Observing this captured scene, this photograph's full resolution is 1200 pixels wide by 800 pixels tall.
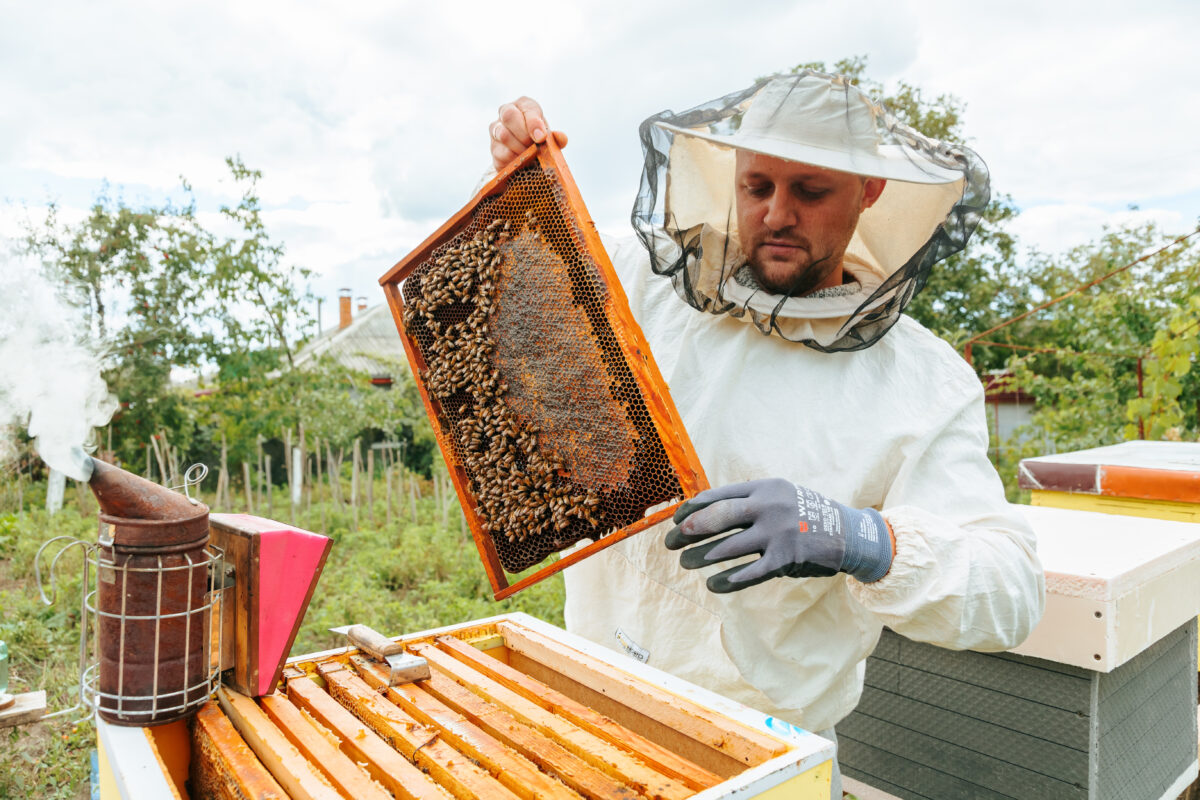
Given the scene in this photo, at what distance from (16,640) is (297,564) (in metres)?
5.01

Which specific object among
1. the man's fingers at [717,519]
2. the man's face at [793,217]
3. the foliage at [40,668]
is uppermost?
the man's face at [793,217]

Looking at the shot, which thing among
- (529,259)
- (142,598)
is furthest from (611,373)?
(142,598)

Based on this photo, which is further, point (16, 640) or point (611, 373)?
point (16, 640)

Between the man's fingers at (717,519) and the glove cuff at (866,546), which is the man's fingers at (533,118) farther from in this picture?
the glove cuff at (866,546)

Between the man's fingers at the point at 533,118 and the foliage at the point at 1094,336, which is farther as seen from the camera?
the foliage at the point at 1094,336

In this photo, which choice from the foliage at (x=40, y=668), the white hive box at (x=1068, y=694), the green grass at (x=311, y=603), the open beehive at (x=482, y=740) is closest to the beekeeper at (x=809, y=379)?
the open beehive at (x=482, y=740)

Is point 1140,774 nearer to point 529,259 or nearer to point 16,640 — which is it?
point 529,259

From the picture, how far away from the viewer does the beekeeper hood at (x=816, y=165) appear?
1.81m

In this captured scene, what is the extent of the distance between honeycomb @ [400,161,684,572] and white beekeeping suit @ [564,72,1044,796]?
0.26m

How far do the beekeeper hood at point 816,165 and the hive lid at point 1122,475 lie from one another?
82.4 inches

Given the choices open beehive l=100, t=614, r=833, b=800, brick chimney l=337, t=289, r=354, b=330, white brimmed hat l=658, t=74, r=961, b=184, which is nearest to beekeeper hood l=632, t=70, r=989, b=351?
white brimmed hat l=658, t=74, r=961, b=184

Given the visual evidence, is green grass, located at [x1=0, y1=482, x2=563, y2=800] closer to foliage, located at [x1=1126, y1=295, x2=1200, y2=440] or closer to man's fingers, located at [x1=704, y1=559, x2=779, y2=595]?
man's fingers, located at [x1=704, y1=559, x2=779, y2=595]

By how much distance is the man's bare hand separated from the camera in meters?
1.85

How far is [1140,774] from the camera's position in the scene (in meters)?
2.53
